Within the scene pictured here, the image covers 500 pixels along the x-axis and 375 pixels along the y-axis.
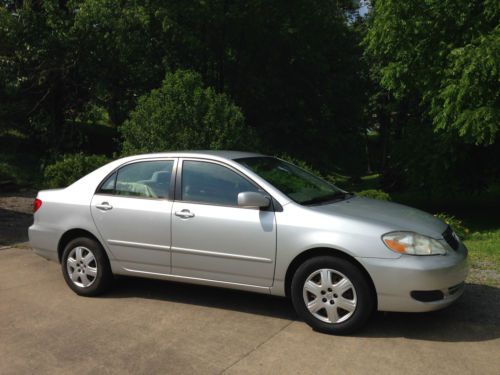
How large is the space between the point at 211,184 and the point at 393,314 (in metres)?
2.07

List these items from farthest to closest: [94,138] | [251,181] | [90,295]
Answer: [94,138]
[90,295]
[251,181]

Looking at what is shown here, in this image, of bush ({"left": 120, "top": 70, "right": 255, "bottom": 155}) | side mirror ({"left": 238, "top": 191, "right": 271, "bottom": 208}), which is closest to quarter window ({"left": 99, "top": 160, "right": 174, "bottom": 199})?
side mirror ({"left": 238, "top": 191, "right": 271, "bottom": 208})

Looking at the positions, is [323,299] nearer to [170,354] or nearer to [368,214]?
[368,214]

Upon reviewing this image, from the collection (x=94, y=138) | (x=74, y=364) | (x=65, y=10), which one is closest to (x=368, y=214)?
(x=74, y=364)

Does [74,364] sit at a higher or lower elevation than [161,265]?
lower

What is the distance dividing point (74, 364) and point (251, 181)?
2.16 m

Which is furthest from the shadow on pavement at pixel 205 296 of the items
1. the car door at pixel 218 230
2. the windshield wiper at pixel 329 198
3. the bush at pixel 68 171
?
the bush at pixel 68 171

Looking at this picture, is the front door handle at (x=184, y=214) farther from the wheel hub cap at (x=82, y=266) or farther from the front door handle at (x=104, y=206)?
the wheel hub cap at (x=82, y=266)

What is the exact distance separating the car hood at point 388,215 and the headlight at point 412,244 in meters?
0.07

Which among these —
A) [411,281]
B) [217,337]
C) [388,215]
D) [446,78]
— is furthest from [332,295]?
[446,78]

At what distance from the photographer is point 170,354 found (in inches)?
168

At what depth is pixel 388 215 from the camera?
16.1ft

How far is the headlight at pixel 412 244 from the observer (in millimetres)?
4445

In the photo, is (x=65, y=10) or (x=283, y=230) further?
(x=65, y=10)
